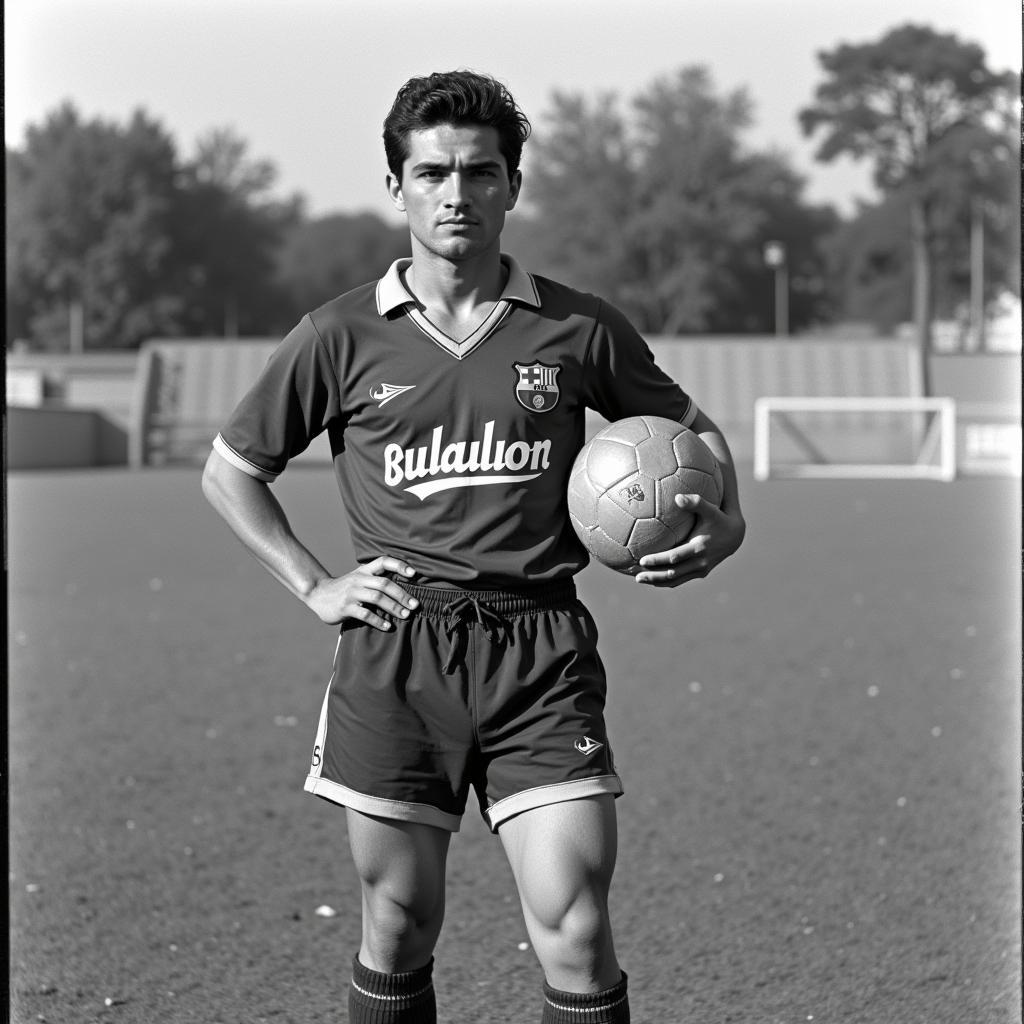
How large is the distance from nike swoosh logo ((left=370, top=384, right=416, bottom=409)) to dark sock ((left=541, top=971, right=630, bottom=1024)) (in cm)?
119

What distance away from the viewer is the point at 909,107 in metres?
59.2

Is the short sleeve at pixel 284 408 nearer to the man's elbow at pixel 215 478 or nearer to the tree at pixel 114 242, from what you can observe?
the man's elbow at pixel 215 478

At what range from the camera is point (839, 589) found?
1266cm

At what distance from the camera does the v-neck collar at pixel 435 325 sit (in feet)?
10.5

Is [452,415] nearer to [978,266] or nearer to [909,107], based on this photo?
[909,107]

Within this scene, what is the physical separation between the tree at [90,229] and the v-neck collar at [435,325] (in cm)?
7618

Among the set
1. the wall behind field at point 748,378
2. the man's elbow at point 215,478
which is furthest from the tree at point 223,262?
the man's elbow at point 215,478

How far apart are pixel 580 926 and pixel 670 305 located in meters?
76.6

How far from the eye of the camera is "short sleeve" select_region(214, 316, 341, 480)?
3.23 meters

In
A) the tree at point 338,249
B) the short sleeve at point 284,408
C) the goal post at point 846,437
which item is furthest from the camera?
the tree at point 338,249

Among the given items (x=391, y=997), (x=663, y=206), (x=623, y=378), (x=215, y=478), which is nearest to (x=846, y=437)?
(x=623, y=378)

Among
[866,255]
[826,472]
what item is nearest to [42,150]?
[866,255]

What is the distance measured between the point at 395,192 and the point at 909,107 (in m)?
59.6

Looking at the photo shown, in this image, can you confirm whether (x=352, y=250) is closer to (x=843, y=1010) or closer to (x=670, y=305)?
(x=670, y=305)
